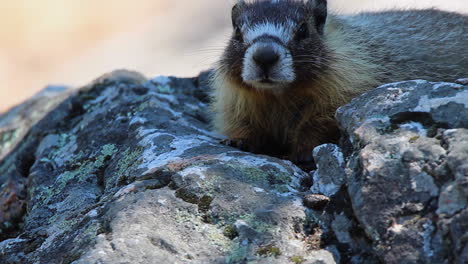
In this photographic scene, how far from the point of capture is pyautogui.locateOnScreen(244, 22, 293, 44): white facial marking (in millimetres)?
4980

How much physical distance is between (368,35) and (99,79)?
3.07 metres

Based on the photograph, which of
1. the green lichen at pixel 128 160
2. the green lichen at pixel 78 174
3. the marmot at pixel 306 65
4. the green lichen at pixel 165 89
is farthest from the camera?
the green lichen at pixel 165 89

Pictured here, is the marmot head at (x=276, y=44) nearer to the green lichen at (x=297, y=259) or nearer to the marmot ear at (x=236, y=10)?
the marmot ear at (x=236, y=10)

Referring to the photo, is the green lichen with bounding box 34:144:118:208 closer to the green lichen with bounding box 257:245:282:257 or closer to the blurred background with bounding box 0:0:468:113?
the green lichen with bounding box 257:245:282:257

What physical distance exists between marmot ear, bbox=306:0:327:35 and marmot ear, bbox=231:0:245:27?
2.18ft

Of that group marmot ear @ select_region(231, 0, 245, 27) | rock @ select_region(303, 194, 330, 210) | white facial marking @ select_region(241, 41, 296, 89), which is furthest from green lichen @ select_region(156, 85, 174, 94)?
rock @ select_region(303, 194, 330, 210)

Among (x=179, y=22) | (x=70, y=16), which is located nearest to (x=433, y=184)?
(x=179, y=22)

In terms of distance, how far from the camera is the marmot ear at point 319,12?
5.50 meters

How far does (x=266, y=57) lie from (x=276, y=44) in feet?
0.69

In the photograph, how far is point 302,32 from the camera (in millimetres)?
5223

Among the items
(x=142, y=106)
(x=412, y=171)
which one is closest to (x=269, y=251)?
(x=412, y=171)

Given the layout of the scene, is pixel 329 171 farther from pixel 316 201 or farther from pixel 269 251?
pixel 269 251

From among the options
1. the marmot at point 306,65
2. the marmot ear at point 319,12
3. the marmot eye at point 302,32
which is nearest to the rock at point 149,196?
the marmot at point 306,65

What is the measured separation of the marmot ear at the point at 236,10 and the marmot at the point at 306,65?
0.01 meters
